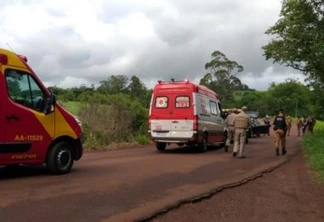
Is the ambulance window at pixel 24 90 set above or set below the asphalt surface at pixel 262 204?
above

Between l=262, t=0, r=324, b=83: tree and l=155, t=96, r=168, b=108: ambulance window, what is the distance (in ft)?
24.7

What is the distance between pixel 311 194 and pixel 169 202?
11.0ft

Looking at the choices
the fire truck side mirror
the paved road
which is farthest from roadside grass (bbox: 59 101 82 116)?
the fire truck side mirror

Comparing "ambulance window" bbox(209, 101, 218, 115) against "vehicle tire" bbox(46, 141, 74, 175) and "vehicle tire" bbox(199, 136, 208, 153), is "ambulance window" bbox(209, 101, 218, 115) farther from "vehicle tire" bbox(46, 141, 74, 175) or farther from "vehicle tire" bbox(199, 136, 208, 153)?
"vehicle tire" bbox(46, 141, 74, 175)

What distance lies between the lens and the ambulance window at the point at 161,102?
58.3 ft

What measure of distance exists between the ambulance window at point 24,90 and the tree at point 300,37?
1417cm

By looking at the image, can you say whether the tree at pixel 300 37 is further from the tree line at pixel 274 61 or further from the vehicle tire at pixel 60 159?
the vehicle tire at pixel 60 159

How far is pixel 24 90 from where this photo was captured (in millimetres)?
9359

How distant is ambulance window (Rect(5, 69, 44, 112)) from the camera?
9055mm

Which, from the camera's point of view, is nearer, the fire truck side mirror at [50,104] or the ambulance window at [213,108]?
the fire truck side mirror at [50,104]

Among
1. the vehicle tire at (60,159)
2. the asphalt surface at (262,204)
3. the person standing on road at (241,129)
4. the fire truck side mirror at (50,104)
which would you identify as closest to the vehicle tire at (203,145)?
the person standing on road at (241,129)

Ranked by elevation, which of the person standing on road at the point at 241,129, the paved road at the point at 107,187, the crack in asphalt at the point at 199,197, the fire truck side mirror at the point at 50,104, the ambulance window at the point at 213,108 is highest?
the ambulance window at the point at 213,108

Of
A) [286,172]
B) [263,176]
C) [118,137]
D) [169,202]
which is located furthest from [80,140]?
[118,137]

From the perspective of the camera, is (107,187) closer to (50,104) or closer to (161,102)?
(50,104)
